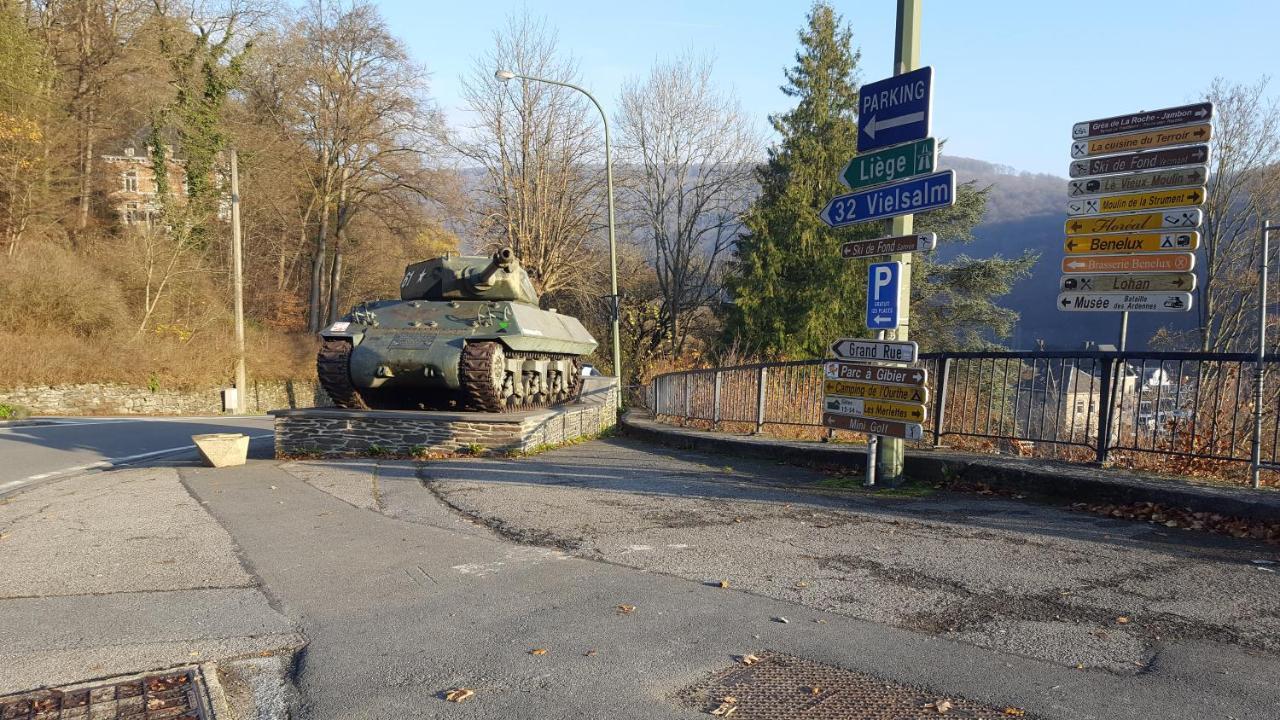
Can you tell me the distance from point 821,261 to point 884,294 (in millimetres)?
25640

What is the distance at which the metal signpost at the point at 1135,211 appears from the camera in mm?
7957

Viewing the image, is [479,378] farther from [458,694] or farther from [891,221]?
[458,694]

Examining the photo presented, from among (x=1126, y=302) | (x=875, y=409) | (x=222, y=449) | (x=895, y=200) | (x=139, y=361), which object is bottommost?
(x=139, y=361)

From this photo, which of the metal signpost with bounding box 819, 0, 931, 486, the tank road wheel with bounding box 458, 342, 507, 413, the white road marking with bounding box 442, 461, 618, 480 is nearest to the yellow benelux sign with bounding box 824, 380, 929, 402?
the metal signpost with bounding box 819, 0, 931, 486

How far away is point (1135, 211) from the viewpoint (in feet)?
27.3

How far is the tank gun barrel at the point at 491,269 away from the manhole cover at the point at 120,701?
11.9 metres

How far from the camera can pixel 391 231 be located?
38625mm

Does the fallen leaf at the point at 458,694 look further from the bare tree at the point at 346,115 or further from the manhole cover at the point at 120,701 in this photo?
the bare tree at the point at 346,115

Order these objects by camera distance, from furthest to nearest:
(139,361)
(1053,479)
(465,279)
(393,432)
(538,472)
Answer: (139,361)
(465,279)
(393,432)
(538,472)
(1053,479)

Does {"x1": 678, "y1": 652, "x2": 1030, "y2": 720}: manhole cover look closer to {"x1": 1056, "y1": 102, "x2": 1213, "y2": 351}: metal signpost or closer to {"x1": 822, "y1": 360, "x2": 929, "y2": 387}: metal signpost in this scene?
{"x1": 822, "y1": 360, "x2": 929, "y2": 387}: metal signpost

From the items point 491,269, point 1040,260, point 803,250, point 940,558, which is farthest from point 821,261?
point 940,558

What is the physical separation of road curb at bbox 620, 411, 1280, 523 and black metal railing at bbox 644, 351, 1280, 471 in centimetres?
51

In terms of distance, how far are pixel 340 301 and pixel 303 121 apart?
942 centimetres

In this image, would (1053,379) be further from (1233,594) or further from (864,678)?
(864,678)
